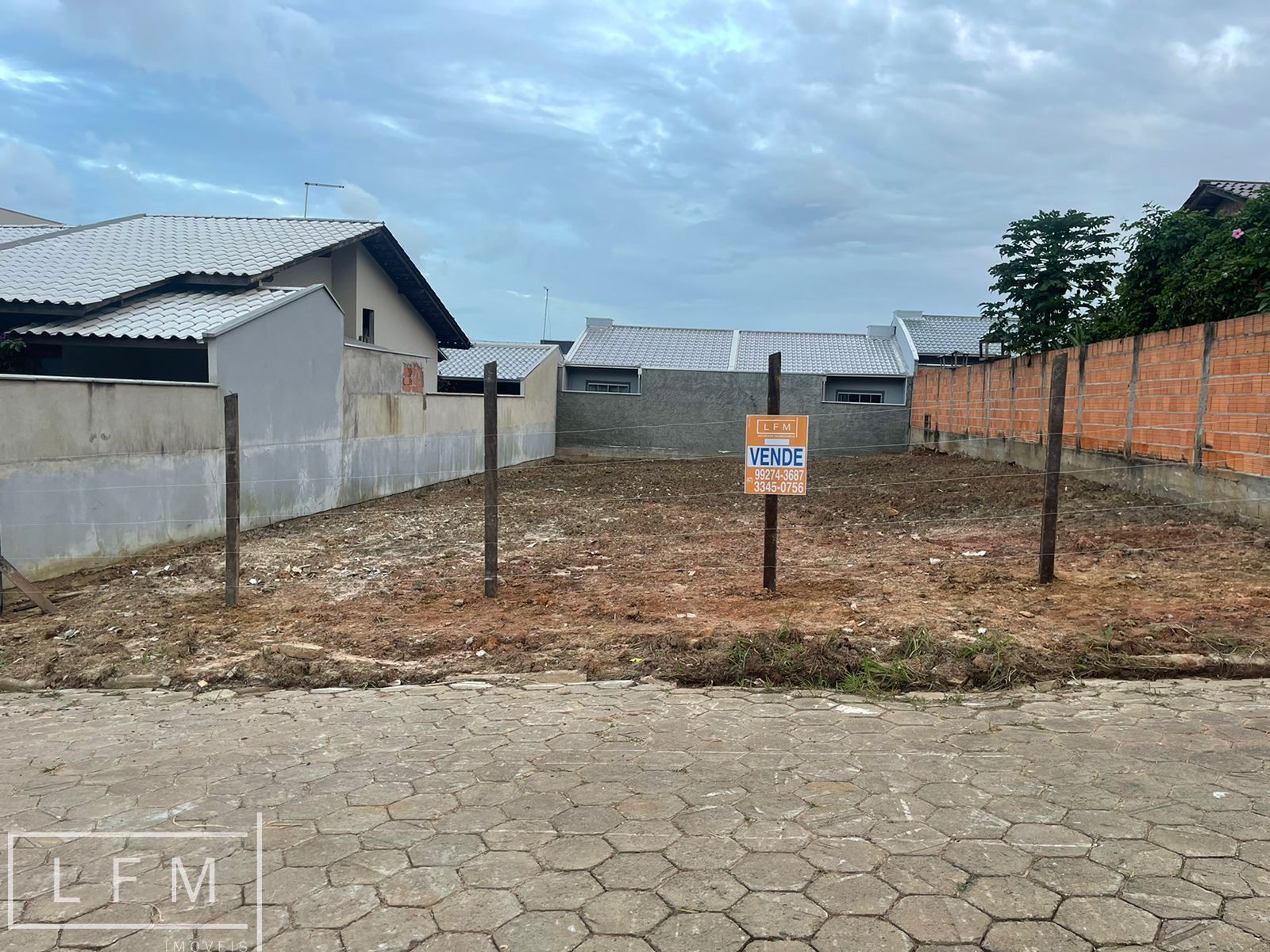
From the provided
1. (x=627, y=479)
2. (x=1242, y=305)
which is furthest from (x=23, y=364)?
(x=1242, y=305)

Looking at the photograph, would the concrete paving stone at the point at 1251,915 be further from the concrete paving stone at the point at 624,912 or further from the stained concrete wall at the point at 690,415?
the stained concrete wall at the point at 690,415

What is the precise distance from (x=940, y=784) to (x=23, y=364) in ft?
43.7

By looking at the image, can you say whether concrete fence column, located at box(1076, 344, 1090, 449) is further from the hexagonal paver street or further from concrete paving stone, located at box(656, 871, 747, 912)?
concrete paving stone, located at box(656, 871, 747, 912)

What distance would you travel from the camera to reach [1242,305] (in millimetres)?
10984

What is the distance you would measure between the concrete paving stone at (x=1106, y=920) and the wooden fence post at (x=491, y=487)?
186 inches

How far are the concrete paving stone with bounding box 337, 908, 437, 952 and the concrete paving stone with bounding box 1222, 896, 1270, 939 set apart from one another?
2.37 metres

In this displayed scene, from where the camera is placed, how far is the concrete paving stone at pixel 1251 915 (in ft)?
7.90

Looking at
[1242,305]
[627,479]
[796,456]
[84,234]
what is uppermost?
[84,234]

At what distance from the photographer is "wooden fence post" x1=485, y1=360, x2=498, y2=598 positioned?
651 centimetres

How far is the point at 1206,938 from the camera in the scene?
2377mm

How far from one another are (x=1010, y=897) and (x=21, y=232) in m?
20.6

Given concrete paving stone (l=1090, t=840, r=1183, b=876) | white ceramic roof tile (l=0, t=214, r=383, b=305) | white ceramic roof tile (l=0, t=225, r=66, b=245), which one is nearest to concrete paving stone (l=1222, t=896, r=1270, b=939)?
concrete paving stone (l=1090, t=840, r=1183, b=876)

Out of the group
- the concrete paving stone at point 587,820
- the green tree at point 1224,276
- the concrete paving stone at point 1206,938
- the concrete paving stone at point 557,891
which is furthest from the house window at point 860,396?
the concrete paving stone at point 557,891

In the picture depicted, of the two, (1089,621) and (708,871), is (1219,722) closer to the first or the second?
(1089,621)
